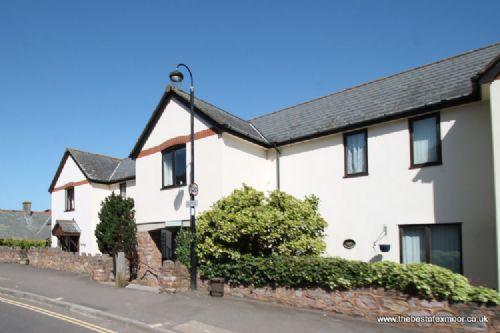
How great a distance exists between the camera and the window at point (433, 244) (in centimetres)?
1055

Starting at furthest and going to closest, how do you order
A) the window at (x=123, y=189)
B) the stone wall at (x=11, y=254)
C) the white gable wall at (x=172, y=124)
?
the window at (x=123, y=189) → the stone wall at (x=11, y=254) → the white gable wall at (x=172, y=124)

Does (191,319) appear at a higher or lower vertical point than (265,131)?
lower

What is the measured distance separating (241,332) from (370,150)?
25.3ft

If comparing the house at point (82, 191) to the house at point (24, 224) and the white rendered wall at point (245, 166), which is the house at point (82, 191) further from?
the house at point (24, 224)

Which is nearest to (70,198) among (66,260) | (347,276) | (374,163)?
(66,260)

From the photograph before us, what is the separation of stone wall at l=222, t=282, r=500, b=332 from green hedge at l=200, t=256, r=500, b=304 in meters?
0.15

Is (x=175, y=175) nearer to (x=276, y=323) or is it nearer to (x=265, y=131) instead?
(x=265, y=131)

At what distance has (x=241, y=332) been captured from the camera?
790 cm

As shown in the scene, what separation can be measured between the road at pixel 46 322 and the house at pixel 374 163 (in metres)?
5.84

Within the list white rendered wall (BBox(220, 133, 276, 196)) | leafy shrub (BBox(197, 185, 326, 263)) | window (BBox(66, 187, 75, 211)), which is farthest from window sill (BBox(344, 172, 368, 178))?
window (BBox(66, 187, 75, 211))

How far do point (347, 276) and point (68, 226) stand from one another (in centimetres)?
2061

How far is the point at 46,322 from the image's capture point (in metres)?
8.56

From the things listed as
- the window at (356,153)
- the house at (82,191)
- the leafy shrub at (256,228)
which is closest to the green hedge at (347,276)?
the leafy shrub at (256,228)

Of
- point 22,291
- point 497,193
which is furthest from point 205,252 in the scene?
point 497,193
